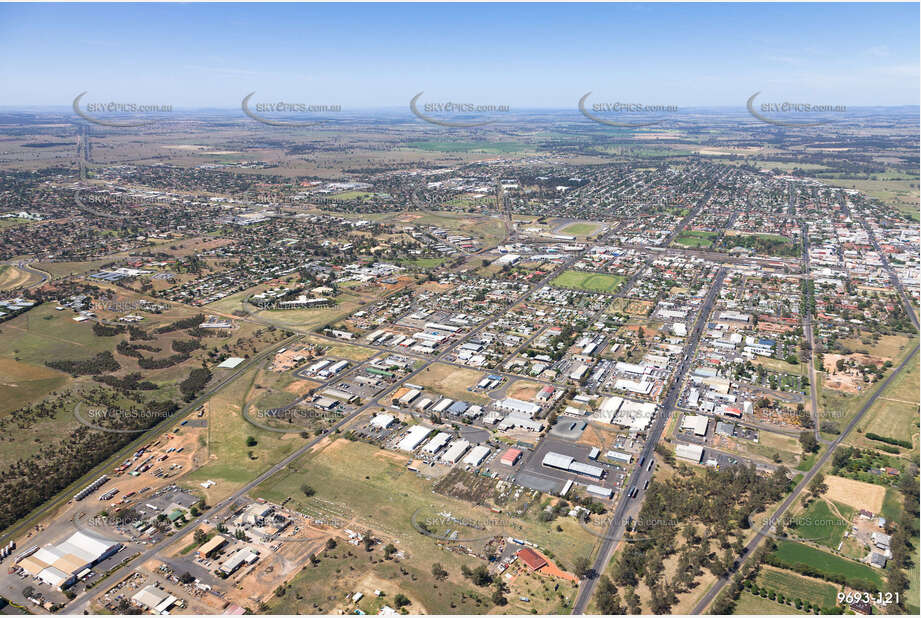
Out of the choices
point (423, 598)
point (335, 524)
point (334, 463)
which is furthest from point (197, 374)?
point (423, 598)

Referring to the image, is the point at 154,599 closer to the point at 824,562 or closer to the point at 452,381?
the point at 452,381

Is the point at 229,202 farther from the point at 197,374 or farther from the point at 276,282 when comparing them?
the point at 197,374

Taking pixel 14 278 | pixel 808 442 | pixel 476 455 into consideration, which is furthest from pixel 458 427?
pixel 14 278

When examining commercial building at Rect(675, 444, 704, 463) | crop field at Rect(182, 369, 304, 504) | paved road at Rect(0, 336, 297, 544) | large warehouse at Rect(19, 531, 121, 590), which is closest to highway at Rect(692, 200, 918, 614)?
commercial building at Rect(675, 444, 704, 463)

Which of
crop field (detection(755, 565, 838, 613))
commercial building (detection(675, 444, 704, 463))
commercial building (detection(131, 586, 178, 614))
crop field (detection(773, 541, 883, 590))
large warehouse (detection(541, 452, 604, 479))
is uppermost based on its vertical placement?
commercial building (detection(675, 444, 704, 463))

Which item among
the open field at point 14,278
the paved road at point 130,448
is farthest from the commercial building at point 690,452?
the open field at point 14,278

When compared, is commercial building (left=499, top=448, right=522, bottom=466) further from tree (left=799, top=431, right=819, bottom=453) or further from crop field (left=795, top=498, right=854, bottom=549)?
tree (left=799, top=431, right=819, bottom=453)

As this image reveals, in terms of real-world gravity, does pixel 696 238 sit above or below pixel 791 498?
above
